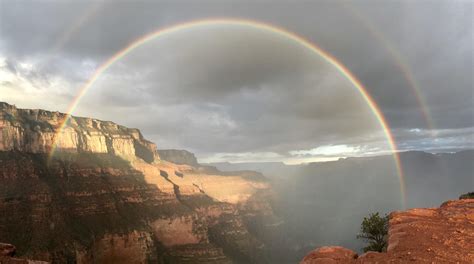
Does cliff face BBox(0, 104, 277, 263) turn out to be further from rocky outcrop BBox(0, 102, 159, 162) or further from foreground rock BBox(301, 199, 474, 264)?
foreground rock BBox(301, 199, 474, 264)

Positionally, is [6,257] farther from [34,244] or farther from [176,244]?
[176,244]

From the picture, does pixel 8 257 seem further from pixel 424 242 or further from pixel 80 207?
pixel 80 207

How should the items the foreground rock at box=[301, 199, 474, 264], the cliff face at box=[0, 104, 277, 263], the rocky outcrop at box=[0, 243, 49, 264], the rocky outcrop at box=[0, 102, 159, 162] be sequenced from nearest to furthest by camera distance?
the foreground rock at box=[301, 199, 474, 264] → the rocky outcrop at box=[0, 243, 49, 264] → the cliff face at box=[0, 104, 277, 263] → the rocky outcrop at box=[0, 102, 159, 162]

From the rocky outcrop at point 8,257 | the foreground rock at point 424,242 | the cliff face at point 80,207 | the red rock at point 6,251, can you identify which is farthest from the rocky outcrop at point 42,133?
the foreground rock at point 424,242

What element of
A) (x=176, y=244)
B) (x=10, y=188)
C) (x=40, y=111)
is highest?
(x=40, y=111)

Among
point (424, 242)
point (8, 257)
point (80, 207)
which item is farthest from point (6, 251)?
point (80, 207)

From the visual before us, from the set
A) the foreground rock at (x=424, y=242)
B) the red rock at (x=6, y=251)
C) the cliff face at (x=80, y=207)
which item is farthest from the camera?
the cliff face at (x=80, y=207)

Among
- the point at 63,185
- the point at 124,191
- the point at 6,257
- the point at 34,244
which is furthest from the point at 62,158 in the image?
the point at 6,257

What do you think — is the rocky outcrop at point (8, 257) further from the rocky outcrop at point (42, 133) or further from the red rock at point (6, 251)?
the rocky outcrop at point (42, 133)

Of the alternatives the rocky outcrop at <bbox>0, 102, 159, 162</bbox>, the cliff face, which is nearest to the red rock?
the cliff face
